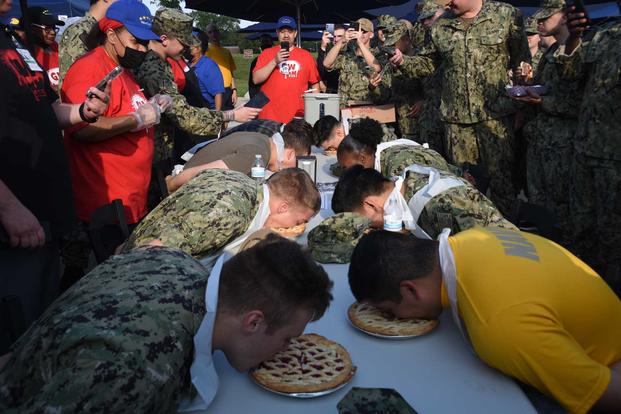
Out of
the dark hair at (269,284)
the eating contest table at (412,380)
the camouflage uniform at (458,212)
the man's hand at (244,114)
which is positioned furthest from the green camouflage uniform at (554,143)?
the dark hair at (269,284)

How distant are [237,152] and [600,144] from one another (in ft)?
6.84

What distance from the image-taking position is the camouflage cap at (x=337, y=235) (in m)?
2.21

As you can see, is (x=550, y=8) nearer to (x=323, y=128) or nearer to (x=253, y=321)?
(x=323, y=128)

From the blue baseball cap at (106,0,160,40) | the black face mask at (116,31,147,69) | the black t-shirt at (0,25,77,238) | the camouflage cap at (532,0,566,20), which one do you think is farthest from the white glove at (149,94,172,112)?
the camouflage cap at (532,0,566,20)

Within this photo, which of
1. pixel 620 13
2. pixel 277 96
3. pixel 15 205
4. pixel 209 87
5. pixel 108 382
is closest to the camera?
pixel 108 382

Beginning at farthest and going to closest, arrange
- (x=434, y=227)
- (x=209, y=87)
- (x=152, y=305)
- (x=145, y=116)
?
(x=209, y=87) → (x=145, y=116) → (x=434, y=227) → (x=152, y=305)

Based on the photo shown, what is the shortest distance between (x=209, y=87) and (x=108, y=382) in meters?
5.55

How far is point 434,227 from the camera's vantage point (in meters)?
2.39

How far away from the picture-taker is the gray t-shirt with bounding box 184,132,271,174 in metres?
3.16

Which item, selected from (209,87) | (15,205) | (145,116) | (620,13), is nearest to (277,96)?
(209,87)

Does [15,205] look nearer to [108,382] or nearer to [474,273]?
[108,382]

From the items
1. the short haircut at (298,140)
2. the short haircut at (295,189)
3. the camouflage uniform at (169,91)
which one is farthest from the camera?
the short haircut at (298,140)

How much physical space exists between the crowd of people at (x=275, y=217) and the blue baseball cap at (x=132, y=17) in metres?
0.01

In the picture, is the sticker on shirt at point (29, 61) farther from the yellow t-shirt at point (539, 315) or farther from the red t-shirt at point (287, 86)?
the red t-shirt at point (287, 86)
